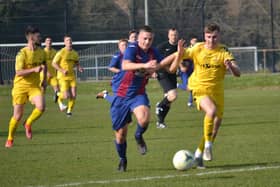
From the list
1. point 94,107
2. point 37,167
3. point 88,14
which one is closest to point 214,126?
point 37,167

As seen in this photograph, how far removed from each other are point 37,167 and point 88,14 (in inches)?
1247

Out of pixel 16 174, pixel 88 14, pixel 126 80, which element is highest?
pixel 88 14

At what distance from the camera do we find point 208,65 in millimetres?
10898

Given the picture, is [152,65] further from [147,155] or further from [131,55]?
[147,155]

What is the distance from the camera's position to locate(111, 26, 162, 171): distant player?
399 inches

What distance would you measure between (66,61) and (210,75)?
455 inches

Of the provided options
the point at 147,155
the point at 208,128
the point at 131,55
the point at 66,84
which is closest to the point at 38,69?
the point at 147,155

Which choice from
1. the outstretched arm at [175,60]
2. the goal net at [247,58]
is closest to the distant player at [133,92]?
the outstretched arm at [175,60]

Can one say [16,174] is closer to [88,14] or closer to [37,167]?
[37,167]

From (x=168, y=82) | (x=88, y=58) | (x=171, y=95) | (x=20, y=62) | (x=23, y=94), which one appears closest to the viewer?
(x=20, y=62)

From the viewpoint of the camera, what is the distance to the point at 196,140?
14.1 metres

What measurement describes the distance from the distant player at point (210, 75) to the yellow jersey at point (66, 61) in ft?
36.4

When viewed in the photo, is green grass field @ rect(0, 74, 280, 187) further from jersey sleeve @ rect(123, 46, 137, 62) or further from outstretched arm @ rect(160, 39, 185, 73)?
jersey sleeve @ rect(123, 46, 137, 62)

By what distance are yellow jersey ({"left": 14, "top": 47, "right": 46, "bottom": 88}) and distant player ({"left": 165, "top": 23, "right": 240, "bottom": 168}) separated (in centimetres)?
387
